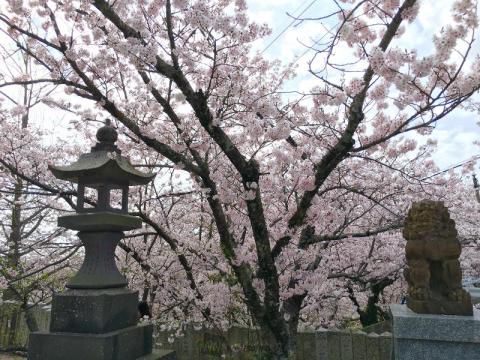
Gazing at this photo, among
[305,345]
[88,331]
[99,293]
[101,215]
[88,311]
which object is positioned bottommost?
[305,345]

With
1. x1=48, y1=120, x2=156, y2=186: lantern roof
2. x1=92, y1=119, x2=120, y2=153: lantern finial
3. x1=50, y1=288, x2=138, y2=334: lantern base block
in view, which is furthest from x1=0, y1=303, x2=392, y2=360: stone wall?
x1=92, y1=119, x2=120, y2=153: lantern finial

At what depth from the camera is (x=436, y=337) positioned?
4.15 metres

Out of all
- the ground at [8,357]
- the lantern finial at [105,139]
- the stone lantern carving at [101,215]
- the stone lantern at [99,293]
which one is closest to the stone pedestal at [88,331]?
the stone lantern at [99,293]

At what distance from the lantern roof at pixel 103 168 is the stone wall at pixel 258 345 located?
3914 millimetres

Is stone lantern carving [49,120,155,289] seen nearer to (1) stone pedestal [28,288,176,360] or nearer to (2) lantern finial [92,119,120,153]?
(2) lantern finial [92,119,120,153]

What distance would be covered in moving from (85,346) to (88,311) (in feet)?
1.16

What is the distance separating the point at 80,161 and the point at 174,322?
4.57 metres

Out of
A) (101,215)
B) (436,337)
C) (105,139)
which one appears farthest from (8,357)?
(436,337)

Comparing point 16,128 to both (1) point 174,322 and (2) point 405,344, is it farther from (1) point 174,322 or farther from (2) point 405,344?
(2) point 405,344

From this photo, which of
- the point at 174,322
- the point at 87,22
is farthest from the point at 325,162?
the point at 174,322

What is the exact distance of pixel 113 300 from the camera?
4164 mm

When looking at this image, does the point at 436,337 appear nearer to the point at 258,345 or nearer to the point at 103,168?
the point at 258,345

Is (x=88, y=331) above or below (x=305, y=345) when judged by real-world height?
above

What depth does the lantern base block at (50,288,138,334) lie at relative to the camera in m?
4.01
